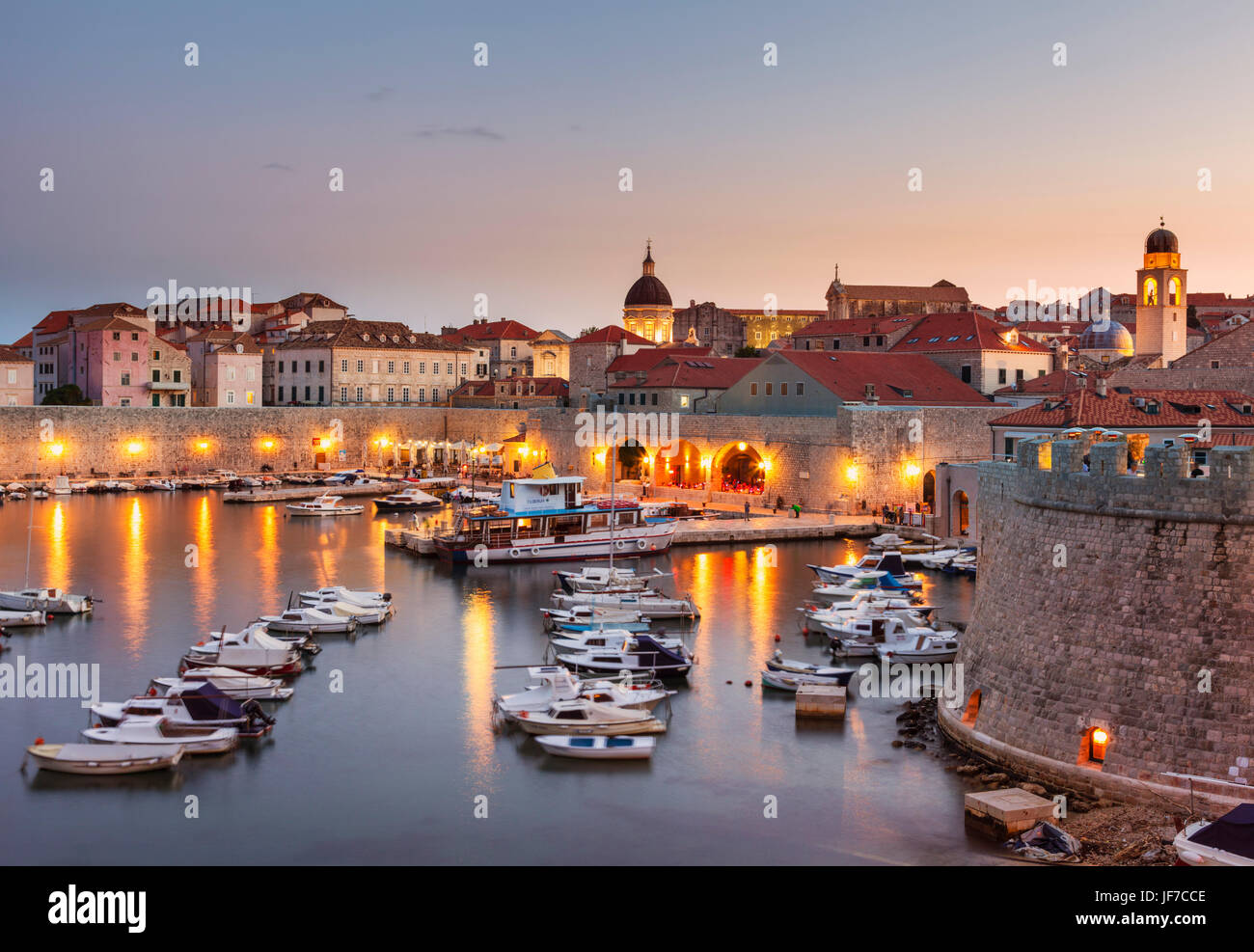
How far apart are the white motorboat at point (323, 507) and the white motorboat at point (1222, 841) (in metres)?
28.3

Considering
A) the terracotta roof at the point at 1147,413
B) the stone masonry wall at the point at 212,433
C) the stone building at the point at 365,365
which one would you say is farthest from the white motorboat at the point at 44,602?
the stone building at the point at 365,365

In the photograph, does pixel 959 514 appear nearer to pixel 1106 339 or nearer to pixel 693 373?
pixel 693 373

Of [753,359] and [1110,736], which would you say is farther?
[753,359]

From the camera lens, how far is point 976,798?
1027cm

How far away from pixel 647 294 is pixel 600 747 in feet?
160

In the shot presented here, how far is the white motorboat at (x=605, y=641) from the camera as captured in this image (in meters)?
16.4

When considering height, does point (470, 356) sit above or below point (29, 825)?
above

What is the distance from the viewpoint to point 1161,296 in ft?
149

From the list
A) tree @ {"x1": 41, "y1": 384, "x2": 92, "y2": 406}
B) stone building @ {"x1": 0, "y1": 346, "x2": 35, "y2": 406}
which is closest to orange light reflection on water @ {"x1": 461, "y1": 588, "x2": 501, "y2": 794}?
tree @ {"x1": 41, "y1": 384, "x2": 92, "y2": 406}

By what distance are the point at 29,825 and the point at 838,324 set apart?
40944 millimetres

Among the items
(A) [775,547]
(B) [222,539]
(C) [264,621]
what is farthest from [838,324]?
(C) [264,621]

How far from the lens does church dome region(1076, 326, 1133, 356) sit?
4781 cm

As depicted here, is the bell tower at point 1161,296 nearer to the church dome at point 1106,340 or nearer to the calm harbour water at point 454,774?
the church dome at point 1106,340
